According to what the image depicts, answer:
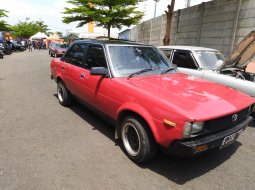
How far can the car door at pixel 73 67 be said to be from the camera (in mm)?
4875

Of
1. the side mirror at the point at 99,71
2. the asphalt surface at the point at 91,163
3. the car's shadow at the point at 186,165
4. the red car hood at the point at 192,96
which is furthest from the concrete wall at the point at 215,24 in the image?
the side mirror at the point at 99,71

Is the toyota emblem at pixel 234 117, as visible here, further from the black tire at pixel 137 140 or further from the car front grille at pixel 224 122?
the black tire at pixel 137 140

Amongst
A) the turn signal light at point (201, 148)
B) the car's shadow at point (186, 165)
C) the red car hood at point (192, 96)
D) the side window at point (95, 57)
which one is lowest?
the car's shadow at point (186, 165)

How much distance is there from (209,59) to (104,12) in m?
15.4

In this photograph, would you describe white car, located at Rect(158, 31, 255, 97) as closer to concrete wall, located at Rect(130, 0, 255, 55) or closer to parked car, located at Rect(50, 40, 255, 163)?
parked car, located at Rect(50, 40, 255, 163)

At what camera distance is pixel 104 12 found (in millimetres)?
19906

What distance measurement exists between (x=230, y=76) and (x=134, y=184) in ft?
12.1

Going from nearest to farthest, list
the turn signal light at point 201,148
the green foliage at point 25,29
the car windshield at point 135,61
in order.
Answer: the turn signal light at point 201,148, the car windshield at point 135,61, the green foliage at point 25,29

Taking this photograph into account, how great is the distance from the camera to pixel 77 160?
346 cm

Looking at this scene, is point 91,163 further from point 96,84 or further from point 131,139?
point 96,84

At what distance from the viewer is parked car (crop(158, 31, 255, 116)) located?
204 inches

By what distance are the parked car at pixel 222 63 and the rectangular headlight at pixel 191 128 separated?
265 cm

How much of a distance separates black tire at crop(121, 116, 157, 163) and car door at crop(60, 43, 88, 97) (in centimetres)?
163

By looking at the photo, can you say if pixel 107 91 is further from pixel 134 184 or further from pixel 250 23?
pixel 250 23
